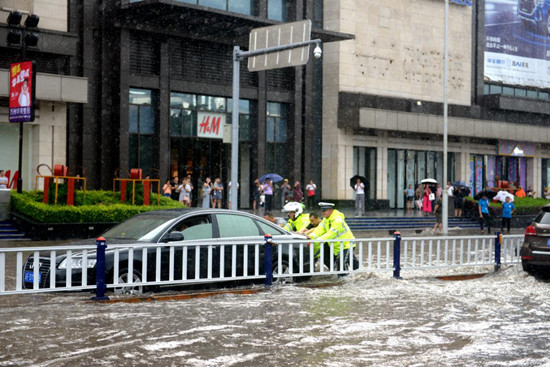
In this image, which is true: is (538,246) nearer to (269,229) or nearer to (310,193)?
(269,229)

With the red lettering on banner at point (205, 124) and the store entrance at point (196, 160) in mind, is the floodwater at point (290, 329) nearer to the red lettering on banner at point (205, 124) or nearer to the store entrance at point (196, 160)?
the store entrance at point (196, 160)

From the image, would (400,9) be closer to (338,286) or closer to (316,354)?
(338,286)

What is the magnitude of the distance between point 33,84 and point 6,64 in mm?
6192

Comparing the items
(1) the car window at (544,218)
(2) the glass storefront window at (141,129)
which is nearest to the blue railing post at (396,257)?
(1) the car window at (544,218)

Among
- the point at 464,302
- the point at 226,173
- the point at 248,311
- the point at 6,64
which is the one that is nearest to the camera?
the point at 248,311

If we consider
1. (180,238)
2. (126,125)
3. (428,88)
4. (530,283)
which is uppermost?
(428,88)

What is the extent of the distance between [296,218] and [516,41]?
41905 mm

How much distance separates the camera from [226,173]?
41.0 m

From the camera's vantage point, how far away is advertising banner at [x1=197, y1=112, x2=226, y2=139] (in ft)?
129

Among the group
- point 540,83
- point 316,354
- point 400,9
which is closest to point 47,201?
point 316,354

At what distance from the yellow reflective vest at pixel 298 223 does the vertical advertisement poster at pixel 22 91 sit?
13.5 metres

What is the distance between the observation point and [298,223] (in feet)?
56.0

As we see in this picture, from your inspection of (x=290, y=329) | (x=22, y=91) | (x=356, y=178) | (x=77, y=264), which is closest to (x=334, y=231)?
(x=77, y=264)

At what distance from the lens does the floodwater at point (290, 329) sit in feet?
27.4
